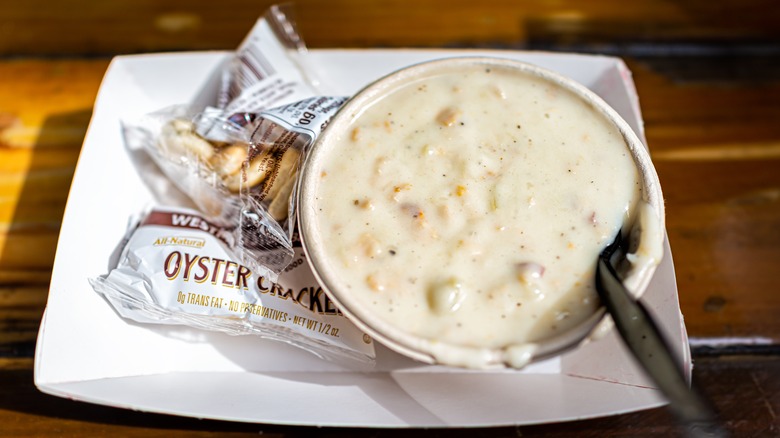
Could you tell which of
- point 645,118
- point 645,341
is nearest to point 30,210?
point 645,341

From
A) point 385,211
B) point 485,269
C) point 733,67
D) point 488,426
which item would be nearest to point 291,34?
point 385,211

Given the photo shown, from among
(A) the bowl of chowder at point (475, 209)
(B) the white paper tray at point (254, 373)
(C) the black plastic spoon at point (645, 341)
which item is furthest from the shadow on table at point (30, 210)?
(C) the black plastic spoon at point (645, 341)

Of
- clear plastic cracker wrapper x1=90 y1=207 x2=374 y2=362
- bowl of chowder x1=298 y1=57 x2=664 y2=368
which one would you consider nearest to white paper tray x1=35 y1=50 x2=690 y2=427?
clear plastic cracker wrapper x1=90 y1=207 x2=374 y2=362

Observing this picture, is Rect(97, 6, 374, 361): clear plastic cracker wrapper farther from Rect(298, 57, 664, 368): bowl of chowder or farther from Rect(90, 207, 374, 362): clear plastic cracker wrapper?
Rect(298, 57, 664, 368): bowl of chowder

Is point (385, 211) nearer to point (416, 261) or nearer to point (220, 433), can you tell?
point (416, 261)

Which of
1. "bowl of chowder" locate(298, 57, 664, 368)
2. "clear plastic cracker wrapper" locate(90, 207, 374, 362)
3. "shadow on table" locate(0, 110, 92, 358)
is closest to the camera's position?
"bowl of chowder" locate(298, 57, 664, 368)

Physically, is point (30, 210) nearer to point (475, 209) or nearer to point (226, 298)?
point (226, 298)

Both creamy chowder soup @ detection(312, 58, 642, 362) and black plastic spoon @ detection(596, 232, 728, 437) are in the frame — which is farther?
creamy chowder soup @ detection(312, 58, 642, 362)
